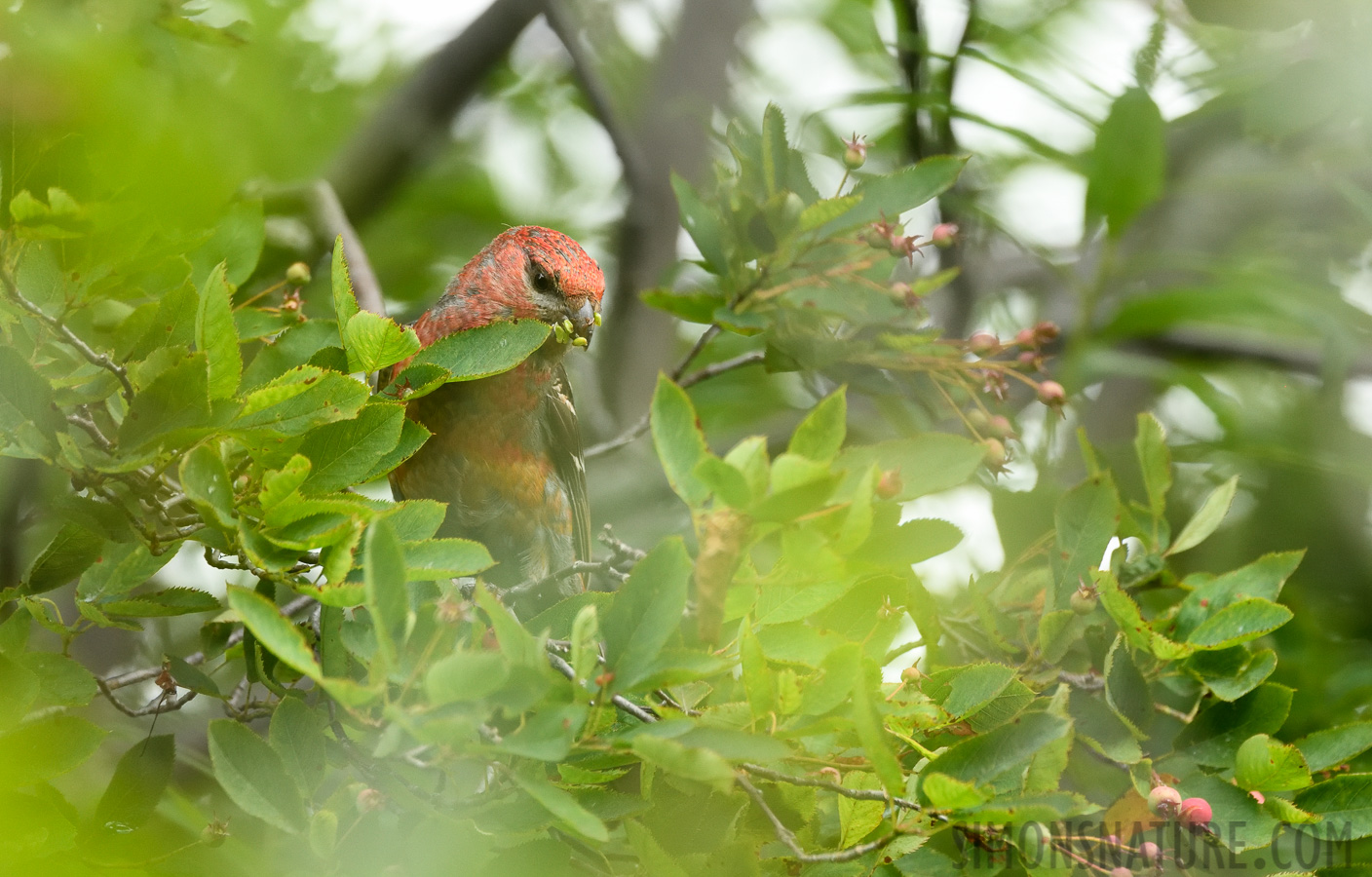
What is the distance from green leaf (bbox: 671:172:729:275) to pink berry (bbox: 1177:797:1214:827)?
1.25 m

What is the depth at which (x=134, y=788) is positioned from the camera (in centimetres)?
169

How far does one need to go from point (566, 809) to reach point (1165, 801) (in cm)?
99

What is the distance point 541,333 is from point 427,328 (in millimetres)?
1990

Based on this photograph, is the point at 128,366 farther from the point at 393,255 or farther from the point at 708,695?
the point at 393,255

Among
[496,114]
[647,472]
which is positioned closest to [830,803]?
[647,472]

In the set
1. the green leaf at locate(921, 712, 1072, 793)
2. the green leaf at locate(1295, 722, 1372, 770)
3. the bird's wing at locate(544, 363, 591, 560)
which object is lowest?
the bird's wing at locate(544, 363, 591, 560)

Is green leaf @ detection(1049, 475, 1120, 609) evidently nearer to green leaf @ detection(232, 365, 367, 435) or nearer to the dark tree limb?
green leaf @ detection(232, 365, 367, 435)

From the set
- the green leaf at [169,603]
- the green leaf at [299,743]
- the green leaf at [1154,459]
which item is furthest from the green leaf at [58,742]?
the green leaf at [1154,459]

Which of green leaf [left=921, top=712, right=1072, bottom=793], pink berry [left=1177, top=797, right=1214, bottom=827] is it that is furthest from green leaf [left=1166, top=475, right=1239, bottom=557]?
green leaf [left=921, top=712, right=1072, bottom=793]

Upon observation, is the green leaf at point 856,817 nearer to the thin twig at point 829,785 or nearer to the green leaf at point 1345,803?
the thin twig at point 829,785

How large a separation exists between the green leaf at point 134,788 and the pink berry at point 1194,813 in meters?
1.55

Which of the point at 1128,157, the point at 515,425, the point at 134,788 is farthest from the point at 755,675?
the point at 515,425

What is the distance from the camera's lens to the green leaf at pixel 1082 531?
1987 millimetres

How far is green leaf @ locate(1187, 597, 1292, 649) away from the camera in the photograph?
1815mm
